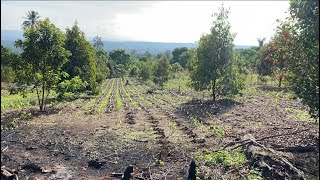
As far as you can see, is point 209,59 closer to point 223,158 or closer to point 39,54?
point 39,54

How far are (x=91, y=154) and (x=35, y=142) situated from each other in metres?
3.66

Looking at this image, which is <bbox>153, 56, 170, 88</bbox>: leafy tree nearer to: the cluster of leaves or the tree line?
the tree line

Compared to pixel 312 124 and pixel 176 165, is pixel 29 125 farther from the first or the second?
pixel 312 124

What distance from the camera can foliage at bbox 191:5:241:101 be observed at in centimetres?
2934

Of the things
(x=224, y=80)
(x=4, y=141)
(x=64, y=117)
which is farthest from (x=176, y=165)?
(x=224, y=80)

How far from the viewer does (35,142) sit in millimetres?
15492

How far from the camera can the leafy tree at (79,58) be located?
35.8 m

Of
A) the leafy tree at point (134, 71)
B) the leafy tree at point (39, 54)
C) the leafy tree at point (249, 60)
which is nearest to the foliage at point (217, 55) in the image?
the leafy tree at point (249, 60)

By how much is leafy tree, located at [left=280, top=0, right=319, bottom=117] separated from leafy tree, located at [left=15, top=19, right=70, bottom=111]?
57.0 feet

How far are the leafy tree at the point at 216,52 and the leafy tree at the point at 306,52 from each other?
15.7 m

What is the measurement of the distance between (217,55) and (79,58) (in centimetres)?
1642

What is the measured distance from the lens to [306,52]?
12672 millimetres

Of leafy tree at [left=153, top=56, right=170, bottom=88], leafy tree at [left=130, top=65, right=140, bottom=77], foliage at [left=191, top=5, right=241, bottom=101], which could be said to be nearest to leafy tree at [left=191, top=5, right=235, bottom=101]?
foliage at [left=191, top=5, right=241, bottom=101]

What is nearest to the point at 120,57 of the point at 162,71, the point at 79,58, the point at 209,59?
the point at 162,71
